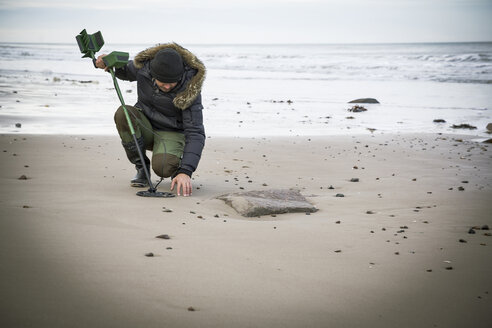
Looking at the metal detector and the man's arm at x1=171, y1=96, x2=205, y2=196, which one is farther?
the metal detector

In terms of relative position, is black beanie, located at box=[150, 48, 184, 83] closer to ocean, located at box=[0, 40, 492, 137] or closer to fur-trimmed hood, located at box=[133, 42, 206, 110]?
fur-trimmed hood, located at box=[133, 42, 206, 110]

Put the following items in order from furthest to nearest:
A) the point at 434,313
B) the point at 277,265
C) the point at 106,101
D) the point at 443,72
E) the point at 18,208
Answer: the point at 443,72 → the point at 106,101 → the point at 18,208 → the point at 277,265 → the point at 434,313

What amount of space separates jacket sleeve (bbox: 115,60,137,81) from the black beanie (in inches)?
19.0

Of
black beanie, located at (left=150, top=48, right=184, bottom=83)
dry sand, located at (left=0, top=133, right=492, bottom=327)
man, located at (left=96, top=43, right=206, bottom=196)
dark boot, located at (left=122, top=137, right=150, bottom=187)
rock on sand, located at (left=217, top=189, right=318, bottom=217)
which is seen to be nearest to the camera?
dry sand, located at (left=0, top=133, right=492, bottom=327)

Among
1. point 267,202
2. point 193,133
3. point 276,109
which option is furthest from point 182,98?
point 276,109

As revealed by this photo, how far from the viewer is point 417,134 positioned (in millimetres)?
9477

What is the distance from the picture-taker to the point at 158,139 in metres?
5.32

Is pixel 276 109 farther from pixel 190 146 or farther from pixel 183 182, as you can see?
pixel 183 182

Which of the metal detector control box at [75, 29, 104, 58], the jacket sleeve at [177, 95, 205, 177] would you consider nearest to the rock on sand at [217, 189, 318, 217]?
the jacket sleeve at [177, 95, 205, 177]

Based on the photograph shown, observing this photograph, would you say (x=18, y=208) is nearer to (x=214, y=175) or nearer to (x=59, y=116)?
(x=214, y=175)

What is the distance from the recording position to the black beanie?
4469 millimetres

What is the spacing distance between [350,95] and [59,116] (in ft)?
32.9

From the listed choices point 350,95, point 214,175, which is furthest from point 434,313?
point 350,95

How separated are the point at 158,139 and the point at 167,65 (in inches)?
41.9
